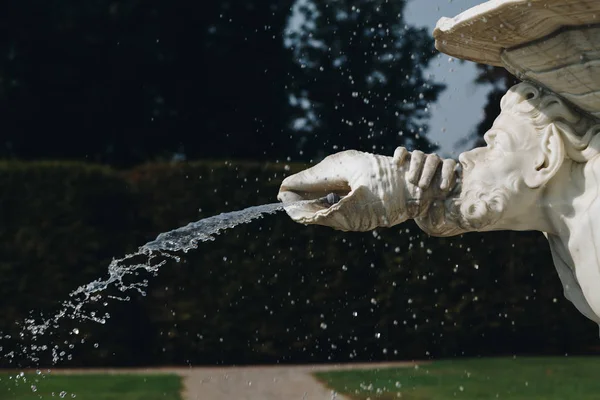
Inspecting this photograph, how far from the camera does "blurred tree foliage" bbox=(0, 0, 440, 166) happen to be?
14.0m

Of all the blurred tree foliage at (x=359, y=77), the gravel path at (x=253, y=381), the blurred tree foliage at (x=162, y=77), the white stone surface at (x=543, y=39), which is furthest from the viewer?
the blurred tree foliage at (x=162, y=77)

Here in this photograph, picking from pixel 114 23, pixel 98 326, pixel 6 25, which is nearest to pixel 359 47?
pixel 114 23

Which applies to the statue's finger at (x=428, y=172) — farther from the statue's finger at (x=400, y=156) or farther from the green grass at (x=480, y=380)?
the green grass at (x=480, y=380)

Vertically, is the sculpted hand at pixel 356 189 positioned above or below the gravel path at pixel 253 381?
above

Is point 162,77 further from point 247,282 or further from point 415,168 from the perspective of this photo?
point 415,168

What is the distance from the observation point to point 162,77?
14.6 meters

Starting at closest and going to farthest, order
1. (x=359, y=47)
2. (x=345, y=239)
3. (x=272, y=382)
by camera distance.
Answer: (x=272, y=382) < (x=345, y=239) < (x=359, y=47)

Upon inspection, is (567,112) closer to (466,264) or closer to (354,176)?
(354,176)

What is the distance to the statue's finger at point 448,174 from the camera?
2385 millimetres

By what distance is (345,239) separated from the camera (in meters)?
8.68

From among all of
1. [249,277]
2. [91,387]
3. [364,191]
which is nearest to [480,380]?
[249,277]

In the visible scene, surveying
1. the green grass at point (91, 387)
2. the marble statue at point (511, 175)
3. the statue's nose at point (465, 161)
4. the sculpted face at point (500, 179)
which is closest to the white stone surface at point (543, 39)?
the marble statue at point (511, 175)

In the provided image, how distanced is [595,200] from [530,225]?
0.20 metres

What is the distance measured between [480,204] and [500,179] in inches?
3.0
